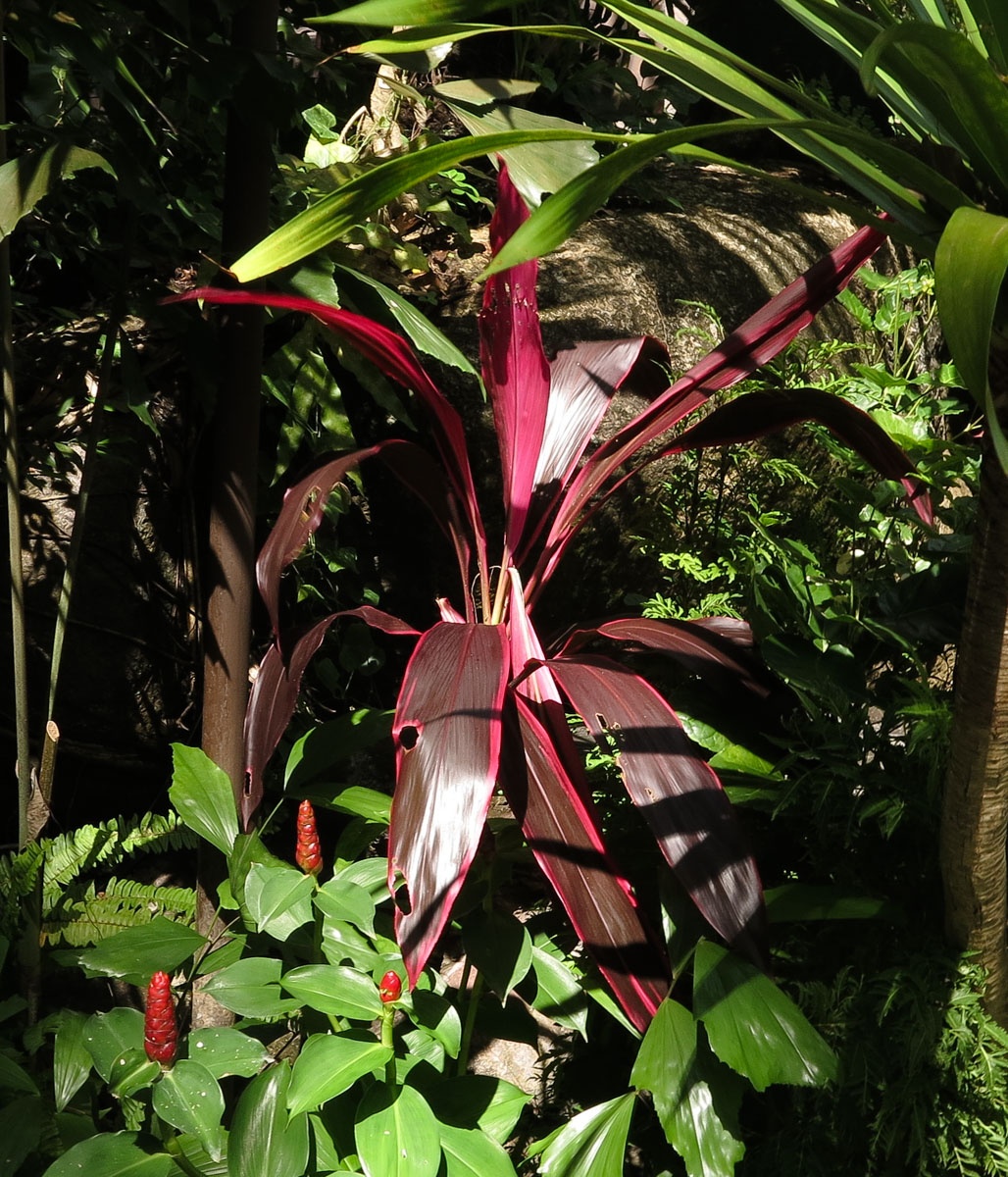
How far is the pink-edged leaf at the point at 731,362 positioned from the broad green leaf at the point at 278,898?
491 mm

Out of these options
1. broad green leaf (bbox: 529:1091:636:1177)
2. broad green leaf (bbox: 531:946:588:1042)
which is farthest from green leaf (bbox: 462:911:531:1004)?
broad green leaf (bbox: 529:1091:636:1177)

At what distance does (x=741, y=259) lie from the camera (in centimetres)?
251

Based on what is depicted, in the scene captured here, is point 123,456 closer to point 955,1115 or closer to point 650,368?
point 650,368

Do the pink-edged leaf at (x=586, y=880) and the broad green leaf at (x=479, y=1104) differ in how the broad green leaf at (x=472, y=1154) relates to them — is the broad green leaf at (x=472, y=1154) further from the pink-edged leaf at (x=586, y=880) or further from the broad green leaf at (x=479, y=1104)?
the pink-edged leaf at (x=586, y=880)

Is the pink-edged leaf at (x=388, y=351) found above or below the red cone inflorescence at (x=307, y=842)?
above

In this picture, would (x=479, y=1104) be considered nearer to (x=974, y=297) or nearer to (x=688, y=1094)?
(x=688, y=1094)

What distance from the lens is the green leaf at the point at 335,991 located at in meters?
0.96

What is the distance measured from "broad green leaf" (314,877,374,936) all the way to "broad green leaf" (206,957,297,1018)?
87mm

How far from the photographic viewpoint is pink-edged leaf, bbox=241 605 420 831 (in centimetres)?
125

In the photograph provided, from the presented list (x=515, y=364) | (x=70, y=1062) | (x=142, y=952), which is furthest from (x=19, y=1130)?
(x=515, y=364)

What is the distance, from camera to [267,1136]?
3.03 feet

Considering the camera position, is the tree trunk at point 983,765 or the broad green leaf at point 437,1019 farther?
the broad green leaf at point 437,1019

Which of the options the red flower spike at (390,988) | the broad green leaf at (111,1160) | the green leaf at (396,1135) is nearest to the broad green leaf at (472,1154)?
the green leaf at (396,1135)

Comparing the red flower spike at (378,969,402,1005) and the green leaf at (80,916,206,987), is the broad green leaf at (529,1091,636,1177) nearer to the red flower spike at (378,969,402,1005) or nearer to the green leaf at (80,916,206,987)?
the red flower spike at (378,969,402,1005)
